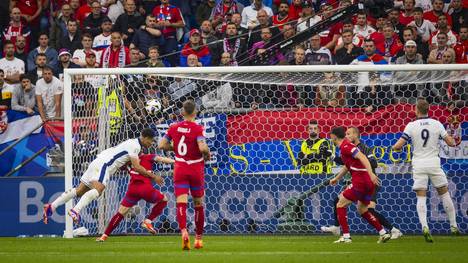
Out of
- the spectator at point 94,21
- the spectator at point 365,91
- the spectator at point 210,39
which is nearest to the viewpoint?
the spectator at point 365,91

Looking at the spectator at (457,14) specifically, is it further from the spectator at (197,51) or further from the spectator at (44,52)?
the spectator at (44,52)

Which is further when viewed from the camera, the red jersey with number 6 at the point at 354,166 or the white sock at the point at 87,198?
the white sock at the point at 87,198

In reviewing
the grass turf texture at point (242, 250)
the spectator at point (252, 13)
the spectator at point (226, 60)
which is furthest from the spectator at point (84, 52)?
the grass turf texture at point (242, 250)

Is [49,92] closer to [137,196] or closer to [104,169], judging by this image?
[104,169]

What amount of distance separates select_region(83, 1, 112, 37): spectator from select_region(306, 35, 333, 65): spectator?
4.94 m

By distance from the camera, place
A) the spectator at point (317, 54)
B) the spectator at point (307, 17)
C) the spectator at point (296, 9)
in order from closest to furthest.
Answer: the spectator at point (317, 54) → the spectator at point (307, 17) → the spectator at point (296, 9)

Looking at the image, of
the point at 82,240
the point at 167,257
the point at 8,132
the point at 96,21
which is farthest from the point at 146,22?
the point at 167,257

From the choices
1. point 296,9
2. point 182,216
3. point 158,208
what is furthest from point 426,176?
point 296,9

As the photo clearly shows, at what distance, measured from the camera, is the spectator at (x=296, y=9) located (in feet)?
74.3

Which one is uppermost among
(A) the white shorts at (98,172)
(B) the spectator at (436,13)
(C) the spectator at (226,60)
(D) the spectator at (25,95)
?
(B) the spectator at (436,13)

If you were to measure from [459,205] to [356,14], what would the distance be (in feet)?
17.8

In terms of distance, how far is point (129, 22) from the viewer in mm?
23594

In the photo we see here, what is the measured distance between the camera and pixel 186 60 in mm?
22219

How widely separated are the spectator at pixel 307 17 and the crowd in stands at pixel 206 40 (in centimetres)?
2
